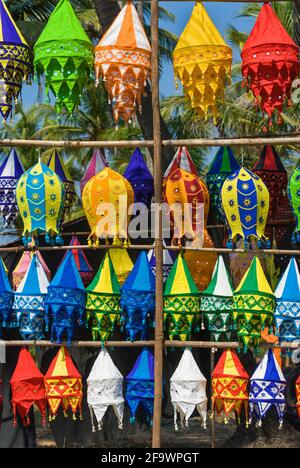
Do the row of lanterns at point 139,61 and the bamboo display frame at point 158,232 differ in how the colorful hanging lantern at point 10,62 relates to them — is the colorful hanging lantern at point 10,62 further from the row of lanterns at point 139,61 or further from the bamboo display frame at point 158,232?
the bamboo display frame at point 158,232

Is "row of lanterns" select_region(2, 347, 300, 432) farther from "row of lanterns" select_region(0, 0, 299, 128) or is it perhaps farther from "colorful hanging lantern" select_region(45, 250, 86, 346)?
"row of lanterns" select_region(0, 0, 299, 128)

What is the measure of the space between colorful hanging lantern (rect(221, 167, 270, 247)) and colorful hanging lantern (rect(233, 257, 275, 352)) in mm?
275

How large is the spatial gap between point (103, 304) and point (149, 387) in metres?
0.56

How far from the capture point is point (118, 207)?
5.85 metres

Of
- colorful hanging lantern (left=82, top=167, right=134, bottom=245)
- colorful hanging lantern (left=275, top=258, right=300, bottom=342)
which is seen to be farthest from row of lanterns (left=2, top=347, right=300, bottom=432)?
colorful hanging lantern (left=82, top=167, right=134, bottom=245)

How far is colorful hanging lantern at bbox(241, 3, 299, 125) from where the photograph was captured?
5746 millimetres

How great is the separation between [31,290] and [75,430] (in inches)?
101

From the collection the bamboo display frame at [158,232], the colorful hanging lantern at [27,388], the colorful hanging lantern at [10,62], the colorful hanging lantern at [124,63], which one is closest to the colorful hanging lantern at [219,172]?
the bamboo display frame at [158,232]

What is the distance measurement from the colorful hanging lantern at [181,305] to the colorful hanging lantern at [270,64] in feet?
3.71

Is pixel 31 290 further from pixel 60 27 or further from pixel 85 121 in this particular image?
pixel 85 121

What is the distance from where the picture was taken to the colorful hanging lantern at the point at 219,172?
6.51 metres

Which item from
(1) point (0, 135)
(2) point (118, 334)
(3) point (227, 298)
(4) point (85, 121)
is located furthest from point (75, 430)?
(1) point (0, 135)

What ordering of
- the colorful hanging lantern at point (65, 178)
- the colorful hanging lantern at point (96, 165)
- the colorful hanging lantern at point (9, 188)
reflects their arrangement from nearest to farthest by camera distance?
the colorful hanging lantern at point (9, 188), the colorful hanging lantern at point (65, 178), the colorful hanging lantern at point (96, 165)

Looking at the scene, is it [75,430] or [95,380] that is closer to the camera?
[95,380]
